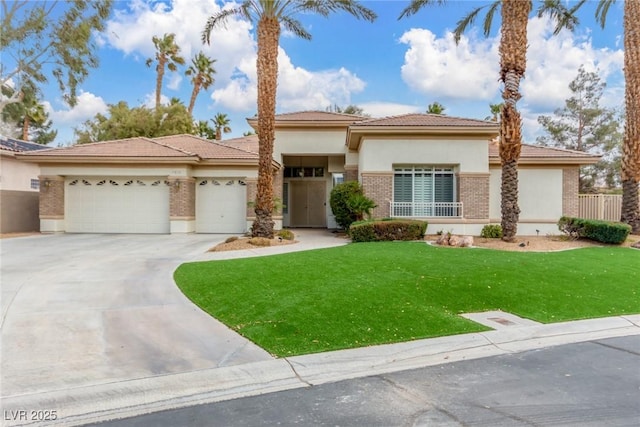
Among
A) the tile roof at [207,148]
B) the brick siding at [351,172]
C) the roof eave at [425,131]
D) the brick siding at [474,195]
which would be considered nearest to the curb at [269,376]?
the brick siding at [474,195]

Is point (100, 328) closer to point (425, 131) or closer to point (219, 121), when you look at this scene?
point (425, 131)

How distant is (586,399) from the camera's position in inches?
169

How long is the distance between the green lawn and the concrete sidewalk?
0.95ft

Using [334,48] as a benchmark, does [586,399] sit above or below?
below

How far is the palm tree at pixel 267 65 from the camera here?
1504cm

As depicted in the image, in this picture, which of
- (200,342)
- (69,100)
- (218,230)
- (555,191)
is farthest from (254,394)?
(69,100)

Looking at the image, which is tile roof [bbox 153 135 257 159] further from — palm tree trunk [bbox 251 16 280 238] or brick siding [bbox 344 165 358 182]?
brick siding [bbox 344 165 358 182]

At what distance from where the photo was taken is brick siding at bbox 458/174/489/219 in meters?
17.5

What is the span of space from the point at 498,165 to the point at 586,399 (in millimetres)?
16293

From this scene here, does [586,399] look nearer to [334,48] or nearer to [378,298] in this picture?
[378,298]

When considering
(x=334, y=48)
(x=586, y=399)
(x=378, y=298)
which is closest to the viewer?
(x=586, y=399)

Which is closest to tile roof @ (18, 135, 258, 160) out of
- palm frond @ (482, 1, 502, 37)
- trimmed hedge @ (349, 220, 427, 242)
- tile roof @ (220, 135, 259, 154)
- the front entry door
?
tile roof @ (220, 135, 259, 154)

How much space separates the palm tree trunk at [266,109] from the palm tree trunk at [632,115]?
549 inches

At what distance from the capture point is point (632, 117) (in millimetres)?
16922
